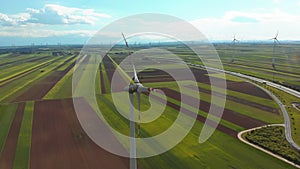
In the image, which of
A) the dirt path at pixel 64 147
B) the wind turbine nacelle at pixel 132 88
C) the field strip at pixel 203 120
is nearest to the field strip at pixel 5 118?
the dirt path at pixel 64 147

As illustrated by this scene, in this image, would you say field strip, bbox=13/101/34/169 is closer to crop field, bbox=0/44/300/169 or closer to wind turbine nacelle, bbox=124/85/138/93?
crop field, bbox=0/44/300/169

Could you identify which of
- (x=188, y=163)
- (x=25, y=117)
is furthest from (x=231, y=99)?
(x=25, y=117)

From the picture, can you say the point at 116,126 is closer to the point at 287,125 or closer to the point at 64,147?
the point at 64,147

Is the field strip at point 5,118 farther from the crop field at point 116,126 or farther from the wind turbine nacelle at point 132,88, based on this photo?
the wind turbine nacelle at point 132,88

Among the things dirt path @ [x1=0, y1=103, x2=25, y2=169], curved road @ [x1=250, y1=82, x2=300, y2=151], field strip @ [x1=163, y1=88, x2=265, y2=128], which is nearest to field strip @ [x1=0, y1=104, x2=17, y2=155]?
dirt path @ [x1=0, y1=103, x2=25, y2=169]

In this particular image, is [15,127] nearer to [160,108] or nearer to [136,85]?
[160,108]
